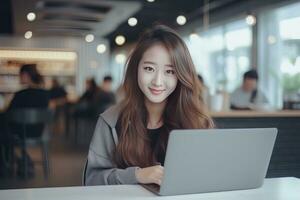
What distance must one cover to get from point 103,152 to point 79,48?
405cm

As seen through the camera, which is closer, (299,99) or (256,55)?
A: (299,99)

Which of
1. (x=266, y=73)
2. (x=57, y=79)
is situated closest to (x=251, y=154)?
(x=57, y=79)

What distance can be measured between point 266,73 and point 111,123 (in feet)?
16.7

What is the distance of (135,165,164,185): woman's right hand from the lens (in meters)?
1.36

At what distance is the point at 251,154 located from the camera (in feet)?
4.29

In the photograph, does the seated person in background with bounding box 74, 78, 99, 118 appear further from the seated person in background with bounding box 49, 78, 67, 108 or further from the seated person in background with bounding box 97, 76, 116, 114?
the seated person in background with bounding box 49, 78, 67, 108

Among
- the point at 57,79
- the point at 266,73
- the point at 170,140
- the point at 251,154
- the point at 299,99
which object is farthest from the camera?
the point at 266,73

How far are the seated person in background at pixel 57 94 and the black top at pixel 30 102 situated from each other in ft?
1.13

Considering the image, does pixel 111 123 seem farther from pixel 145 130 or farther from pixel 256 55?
pixel 256 55

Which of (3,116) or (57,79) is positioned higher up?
(57,79)

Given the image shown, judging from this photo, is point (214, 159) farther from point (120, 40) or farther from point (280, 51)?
point (280, 51)

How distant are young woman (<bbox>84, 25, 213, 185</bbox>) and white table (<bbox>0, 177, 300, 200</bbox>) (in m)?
0.19

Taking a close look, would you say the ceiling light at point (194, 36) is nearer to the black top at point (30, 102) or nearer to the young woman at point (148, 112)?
the black top at point (30, 102)

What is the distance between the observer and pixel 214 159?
1.26 m
